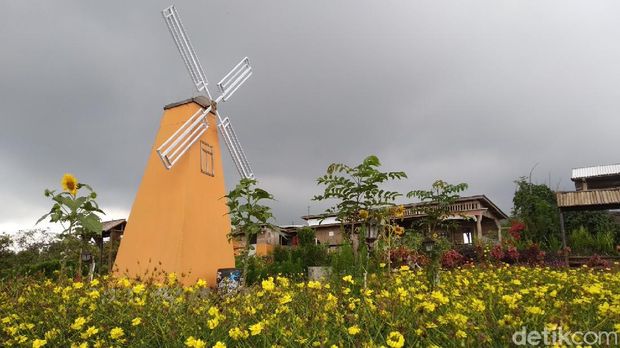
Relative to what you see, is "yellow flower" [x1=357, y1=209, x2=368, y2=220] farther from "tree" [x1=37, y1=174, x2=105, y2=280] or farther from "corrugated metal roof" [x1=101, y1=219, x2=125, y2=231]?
"corrugated metal roof" [x1=101, y1=219, x2=125, y2=231]

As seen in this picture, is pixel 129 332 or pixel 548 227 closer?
pixel 129 332

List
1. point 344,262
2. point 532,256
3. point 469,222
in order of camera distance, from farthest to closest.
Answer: point 469,222 < point 532,256 < point 344,262

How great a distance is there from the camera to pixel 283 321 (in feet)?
8.97

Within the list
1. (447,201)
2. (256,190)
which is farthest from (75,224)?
(447,201)

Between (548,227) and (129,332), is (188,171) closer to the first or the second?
(129,332)

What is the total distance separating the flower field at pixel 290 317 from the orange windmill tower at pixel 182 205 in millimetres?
5690

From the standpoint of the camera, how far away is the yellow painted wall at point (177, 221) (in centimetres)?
938

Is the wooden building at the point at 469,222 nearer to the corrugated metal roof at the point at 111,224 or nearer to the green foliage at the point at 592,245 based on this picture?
the green foliage at the point at 592,245

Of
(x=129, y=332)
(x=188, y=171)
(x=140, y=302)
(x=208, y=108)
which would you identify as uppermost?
(x=208, y=108)

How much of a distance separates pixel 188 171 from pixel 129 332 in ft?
24.3

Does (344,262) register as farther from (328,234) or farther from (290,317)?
(328,234)

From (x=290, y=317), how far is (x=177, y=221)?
7.16 metres

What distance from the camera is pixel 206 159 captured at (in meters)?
11.1

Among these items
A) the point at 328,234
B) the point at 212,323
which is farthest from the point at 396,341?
the point at 328,234
